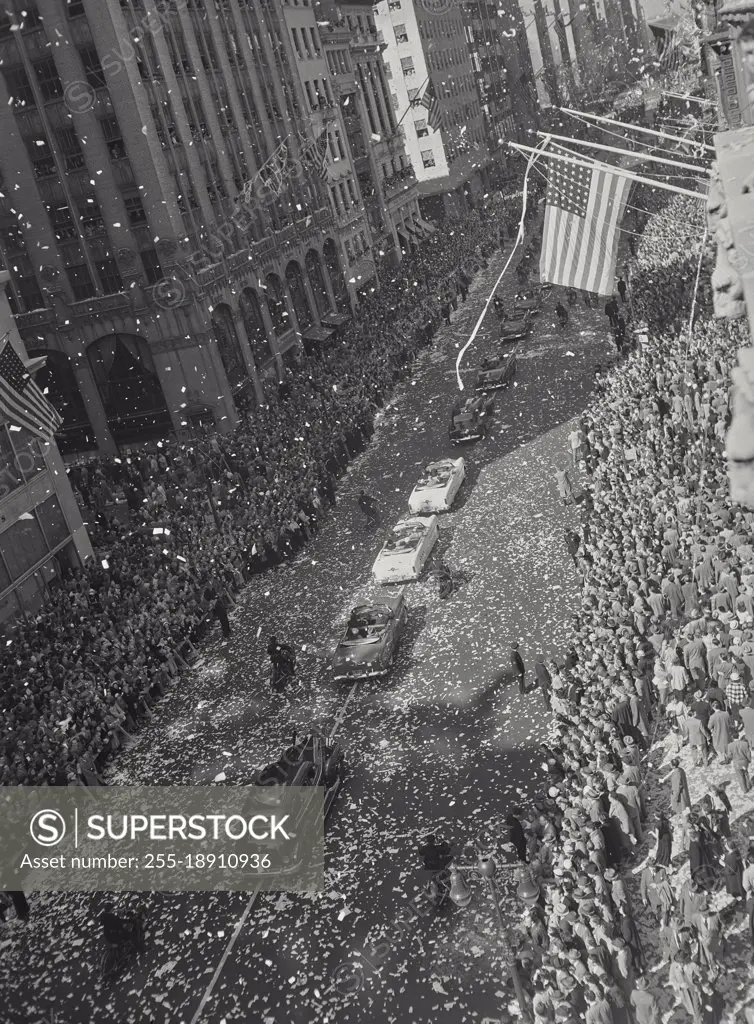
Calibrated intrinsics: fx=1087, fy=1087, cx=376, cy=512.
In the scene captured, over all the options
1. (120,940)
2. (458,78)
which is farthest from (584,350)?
(458,78)

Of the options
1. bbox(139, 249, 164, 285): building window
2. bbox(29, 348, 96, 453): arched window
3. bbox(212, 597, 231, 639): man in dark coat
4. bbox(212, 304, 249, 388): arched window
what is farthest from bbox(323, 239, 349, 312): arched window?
bbox(212, 597, 231, 639): man in dark coat

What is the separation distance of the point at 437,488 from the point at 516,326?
2179 cm

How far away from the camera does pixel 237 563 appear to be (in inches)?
1241

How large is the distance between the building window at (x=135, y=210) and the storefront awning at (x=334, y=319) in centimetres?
1595

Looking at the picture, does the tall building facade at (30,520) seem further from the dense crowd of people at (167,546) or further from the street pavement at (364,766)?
the street pavement at (364,766)

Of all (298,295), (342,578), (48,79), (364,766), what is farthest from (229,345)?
(364,766)

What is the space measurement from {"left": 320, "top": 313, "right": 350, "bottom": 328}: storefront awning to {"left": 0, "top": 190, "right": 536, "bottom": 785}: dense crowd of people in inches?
203

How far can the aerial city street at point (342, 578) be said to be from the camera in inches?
587

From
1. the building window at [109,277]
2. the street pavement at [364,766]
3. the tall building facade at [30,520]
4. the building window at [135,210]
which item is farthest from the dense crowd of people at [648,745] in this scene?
the building window at [109,277]

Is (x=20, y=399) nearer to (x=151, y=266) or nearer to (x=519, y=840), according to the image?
(x=151, y=266)

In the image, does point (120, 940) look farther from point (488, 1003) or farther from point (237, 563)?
point (237, 563)

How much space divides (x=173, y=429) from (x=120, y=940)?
35.1 m

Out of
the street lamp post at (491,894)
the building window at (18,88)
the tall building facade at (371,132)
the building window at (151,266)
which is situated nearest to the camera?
the street lamp post at (491,894)

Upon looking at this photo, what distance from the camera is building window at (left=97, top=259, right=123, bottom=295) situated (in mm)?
48250
